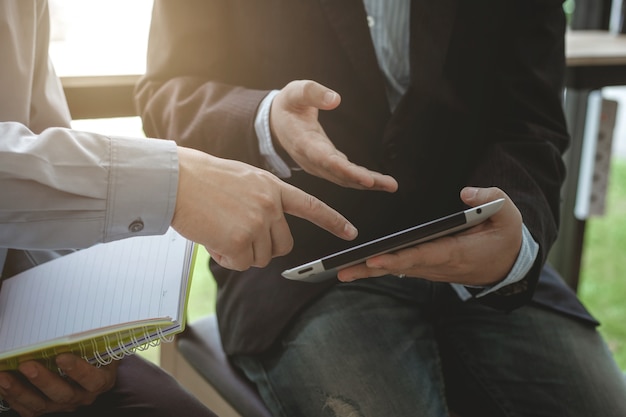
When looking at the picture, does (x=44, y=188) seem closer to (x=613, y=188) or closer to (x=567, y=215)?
(x=567, y=215)

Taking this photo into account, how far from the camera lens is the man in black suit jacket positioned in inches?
33.4

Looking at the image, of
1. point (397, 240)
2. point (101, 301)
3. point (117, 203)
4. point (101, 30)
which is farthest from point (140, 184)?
point (101, 30)

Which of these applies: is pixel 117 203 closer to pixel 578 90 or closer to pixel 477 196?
pixel 477 196

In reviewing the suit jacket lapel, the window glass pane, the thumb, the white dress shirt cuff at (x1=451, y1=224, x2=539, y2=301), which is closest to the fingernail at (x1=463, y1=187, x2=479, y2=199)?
the thumb

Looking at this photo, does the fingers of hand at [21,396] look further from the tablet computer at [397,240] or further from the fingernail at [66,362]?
the tablet computer at [397,240]

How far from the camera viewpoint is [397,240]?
66 cm

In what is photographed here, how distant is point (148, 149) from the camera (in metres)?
0.66

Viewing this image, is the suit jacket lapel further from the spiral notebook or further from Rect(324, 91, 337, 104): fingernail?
the spiral notebook

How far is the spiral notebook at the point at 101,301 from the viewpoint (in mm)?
660

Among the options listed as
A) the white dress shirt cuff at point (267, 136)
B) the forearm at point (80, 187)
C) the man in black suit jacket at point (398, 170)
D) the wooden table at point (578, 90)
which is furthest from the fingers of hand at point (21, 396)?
the wooden table at point (578, 90)

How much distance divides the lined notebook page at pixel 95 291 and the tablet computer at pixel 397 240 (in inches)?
5.8

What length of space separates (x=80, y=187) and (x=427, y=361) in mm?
519

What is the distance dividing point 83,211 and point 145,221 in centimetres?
6

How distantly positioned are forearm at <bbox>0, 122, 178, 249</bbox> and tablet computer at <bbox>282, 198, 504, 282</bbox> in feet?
0.52
